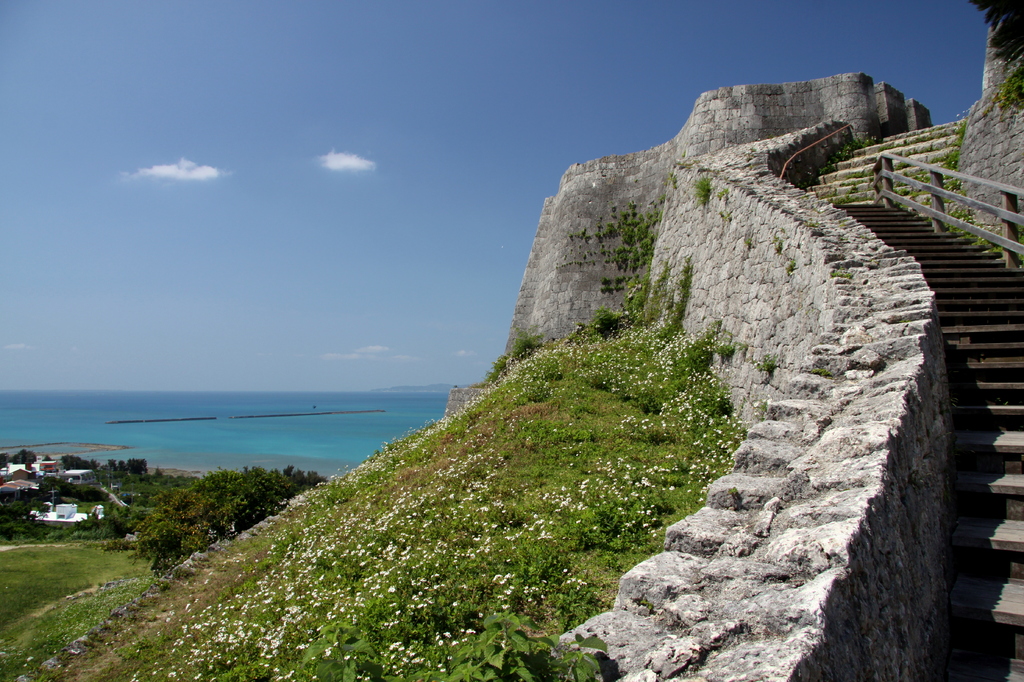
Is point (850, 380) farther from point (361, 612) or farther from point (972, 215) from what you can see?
point (972, 215)

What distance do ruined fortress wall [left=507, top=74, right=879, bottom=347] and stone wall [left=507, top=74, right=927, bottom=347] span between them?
3cm

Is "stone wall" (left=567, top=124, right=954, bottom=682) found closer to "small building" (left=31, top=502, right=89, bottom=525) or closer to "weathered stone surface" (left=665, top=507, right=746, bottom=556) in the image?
"weathered stone surface" (left=665, top=507, right=746, bottom=556)

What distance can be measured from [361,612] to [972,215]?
12.8 m

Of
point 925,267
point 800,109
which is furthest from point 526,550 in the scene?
point 800,109

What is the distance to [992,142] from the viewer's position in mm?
11617

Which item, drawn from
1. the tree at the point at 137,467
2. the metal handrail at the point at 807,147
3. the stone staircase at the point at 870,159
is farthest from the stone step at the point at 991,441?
the tree at the point at 137,467

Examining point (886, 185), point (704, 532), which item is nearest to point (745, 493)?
point (704, 532)

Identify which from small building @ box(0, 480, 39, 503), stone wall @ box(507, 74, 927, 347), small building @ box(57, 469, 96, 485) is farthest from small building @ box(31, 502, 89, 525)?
stone wall @ box(507, 74, 927, 347)

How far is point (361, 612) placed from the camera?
5027 millimetres

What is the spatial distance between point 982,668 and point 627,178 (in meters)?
18.1

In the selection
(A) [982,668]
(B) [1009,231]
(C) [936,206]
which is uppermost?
(C) [936,206]

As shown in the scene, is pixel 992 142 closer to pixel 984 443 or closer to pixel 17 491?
pixel 984 443

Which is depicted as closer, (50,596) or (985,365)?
(985,365)

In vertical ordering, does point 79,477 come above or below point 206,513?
below
